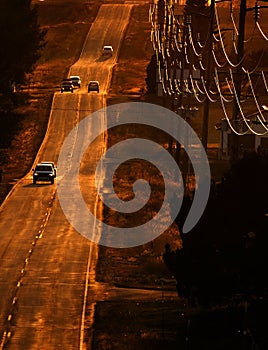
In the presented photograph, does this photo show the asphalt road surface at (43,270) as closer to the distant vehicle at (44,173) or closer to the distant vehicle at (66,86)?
the distant vehicle at (44,173)

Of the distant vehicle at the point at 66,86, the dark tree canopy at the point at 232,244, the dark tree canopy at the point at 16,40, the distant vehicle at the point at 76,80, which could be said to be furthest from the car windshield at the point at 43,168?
the distant vehicle at the point at 76,80

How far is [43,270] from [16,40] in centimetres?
4181

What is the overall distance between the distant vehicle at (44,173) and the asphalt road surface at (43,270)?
0.52 metres

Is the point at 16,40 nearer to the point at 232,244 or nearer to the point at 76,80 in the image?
the point at 76,80

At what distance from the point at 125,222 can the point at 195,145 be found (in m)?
26.4

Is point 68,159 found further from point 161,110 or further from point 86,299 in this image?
point 86,299

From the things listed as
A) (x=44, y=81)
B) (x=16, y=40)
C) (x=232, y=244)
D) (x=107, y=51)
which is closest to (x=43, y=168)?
(x=16, y=40)

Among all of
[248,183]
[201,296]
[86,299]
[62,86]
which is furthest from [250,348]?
[62,86]

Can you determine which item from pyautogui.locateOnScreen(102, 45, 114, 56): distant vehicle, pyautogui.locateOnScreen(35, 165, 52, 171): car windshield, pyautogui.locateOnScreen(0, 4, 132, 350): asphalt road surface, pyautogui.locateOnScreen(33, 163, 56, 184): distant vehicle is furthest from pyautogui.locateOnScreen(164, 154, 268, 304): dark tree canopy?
pyautogui.locateOnScreen(102, 45, 114, 56): distant vehicle

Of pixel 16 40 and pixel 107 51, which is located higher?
pixel 16 40

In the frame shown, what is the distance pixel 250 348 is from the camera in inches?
Result: 1297

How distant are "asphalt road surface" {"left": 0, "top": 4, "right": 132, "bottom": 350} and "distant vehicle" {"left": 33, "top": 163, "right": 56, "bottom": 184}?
1.72 feet

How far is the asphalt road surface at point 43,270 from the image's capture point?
3822 cm

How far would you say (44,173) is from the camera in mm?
75625
